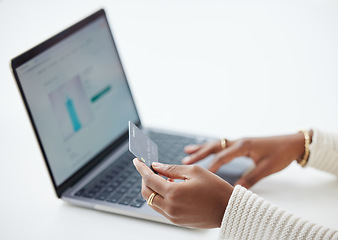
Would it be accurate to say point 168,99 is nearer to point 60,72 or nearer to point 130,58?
point 130,58

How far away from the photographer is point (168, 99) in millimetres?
1608

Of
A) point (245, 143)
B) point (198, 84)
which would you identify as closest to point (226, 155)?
point (245, 143)

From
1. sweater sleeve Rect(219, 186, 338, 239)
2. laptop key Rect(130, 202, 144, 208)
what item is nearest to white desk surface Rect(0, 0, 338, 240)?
laptop key Rect(130, 202, 144, 208)

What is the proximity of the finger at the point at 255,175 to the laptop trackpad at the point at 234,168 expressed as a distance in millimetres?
24

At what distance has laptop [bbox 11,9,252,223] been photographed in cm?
101

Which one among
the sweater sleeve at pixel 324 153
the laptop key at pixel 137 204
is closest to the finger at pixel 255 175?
the sweater sleeve at pixel 324 153

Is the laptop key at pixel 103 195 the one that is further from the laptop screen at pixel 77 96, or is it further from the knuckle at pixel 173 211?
the knuckle at pixel 173 211

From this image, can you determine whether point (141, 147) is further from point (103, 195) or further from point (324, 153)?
point (324, 153)

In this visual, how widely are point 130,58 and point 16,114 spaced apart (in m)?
0.54

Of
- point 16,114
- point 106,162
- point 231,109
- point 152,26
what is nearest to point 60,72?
point 106,162

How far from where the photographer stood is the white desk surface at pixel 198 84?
3.40 feet

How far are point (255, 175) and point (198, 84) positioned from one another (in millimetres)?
632

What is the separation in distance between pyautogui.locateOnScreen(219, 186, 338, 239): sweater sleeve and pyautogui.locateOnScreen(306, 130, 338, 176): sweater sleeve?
1.04 feet

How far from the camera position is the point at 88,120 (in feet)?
3.79
